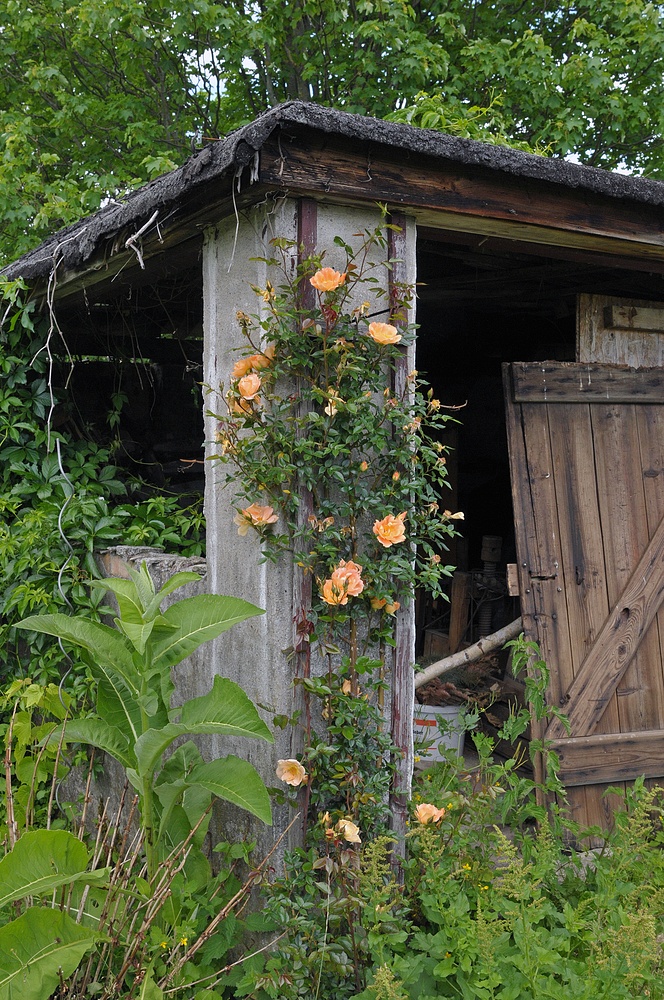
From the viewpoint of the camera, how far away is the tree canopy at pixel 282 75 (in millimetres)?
8555

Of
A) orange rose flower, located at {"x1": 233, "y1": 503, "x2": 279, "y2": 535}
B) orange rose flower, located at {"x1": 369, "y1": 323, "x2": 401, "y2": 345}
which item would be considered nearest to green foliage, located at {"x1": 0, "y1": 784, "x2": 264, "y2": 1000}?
orange rose flower, located at {"x1": 233, "y1": 503, "x2": 279, "y2": 535}

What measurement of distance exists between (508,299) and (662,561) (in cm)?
191

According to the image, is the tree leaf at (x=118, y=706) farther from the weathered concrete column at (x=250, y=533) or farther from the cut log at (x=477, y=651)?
the cut log at (x=477, y=651)

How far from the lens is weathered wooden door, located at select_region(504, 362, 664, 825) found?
3738 millimetres

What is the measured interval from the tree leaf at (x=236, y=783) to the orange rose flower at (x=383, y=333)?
137 centimetres

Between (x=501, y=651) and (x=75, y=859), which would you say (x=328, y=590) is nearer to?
(x=75, y=859)

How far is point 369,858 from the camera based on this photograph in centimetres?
273

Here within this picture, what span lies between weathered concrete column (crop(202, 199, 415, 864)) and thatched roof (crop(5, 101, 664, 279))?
0.76 feet

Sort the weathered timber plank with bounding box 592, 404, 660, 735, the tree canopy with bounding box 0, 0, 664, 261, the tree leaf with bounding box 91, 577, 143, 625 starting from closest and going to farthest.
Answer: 1. the tree leaf with bounding box 91, 577, 143, 625
2. the weathered timber plank with bounding box 592, 404, 660, 735
3. the tree canopy with bounding box 0, 0, 664, 261

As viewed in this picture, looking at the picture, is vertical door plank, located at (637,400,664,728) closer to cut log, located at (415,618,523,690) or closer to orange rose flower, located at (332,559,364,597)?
cut log, located at (415,618,523,690)

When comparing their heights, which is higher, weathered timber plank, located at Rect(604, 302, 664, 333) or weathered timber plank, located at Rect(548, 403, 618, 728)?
weathered timber plank, located at Rect(604, 302, 664, 333)

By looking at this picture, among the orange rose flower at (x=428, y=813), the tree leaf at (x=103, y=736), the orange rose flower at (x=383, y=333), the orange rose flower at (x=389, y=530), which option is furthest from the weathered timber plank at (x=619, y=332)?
the tree leaf at (x=103, y=736)

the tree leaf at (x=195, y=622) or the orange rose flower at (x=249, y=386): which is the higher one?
the orange rose flower at (x=249, y=386)

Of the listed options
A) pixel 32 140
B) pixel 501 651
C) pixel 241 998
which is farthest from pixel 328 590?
pixel 32 140
